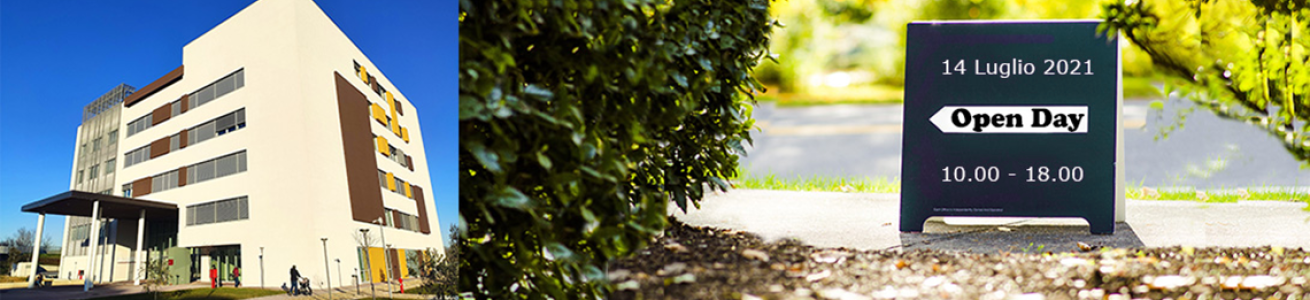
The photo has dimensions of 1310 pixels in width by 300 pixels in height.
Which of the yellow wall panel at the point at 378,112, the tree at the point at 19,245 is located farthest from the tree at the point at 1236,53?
the tree at the point at 19,245

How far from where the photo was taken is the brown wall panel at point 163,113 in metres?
1.30

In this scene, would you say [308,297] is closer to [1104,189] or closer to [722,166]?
[722,166]

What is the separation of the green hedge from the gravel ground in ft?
1.38

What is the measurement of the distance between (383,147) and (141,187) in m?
0.46

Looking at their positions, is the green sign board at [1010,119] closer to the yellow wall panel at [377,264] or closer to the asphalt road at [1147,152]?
the asphalt road at [1147,152]

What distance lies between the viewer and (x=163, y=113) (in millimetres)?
1306

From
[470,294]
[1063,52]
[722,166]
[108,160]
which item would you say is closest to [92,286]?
[108,160]

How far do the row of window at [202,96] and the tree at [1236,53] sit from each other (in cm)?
392

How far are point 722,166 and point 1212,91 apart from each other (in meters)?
3.08

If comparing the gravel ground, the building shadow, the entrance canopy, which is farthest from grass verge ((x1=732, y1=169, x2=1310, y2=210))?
the entrance canopy

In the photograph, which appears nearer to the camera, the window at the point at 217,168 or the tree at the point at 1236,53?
the window at the point at 217,168

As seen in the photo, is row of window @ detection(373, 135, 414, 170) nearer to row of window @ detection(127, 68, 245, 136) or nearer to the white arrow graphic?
row of window @ detection(127, 68, 245, 136)

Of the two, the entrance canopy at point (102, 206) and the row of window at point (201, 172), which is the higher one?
the row of window at point (201, 172)

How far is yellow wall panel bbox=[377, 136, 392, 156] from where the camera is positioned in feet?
5.38
